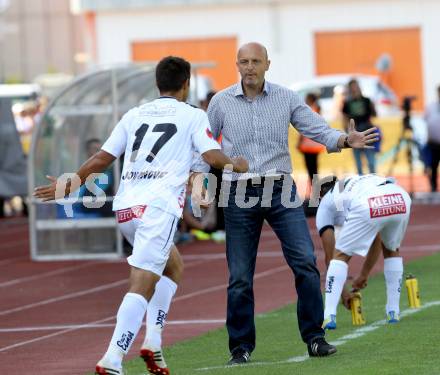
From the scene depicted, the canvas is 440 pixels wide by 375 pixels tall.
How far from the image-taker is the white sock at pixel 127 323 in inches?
349

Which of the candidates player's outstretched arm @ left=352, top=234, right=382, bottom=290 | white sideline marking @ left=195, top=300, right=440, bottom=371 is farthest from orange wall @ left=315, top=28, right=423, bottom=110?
player's outstretched arm @ left=352, top=234, right=382, bottom=290

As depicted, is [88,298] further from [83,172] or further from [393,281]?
[83,172]

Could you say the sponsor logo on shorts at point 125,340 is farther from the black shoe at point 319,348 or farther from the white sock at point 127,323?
the black shoe at point 319,348

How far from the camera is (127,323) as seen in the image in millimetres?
8945

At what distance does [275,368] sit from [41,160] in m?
12.1

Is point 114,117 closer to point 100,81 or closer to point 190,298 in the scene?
point 100,81

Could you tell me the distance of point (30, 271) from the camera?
19703 mm

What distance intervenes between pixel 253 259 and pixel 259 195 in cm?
46

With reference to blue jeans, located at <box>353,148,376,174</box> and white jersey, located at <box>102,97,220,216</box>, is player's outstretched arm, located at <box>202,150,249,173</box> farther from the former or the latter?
blue jeans, located at <box>353,148,376,174</box>

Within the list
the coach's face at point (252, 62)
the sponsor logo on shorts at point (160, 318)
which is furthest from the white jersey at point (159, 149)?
the coach's face at point (252, 62)

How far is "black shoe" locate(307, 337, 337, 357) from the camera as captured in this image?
1007cm

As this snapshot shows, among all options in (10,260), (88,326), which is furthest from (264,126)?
(10,260)

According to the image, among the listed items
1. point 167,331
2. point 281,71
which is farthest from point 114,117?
point 281,71

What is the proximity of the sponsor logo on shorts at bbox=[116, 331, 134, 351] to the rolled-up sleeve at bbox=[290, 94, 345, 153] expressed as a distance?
6.92 feet
